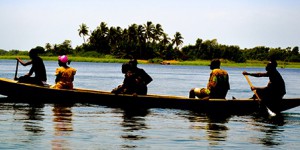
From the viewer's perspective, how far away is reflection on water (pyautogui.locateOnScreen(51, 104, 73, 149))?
376 inches

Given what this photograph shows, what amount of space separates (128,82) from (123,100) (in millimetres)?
537

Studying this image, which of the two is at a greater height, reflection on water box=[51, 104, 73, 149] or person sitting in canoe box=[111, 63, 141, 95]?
person sitting in canoe box=[111, 63, 141, 95]

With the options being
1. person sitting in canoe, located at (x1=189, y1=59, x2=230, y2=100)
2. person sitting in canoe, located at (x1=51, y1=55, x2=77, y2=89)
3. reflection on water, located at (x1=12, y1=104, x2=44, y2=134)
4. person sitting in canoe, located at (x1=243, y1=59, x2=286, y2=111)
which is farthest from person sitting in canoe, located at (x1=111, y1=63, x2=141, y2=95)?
person sitting in canoe, located at (x1=243, y1=59, x2=286, y2=111)

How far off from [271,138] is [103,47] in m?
101

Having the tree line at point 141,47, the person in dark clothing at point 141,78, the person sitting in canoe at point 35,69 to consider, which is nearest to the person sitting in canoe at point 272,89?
the person in dark clothing at point 141,78

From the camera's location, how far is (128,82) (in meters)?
15.6

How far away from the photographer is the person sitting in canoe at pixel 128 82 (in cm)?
1555

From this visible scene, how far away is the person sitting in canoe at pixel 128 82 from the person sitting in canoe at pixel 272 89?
120 inches

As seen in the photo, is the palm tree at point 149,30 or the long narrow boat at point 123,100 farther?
the palm tree at point 149,30

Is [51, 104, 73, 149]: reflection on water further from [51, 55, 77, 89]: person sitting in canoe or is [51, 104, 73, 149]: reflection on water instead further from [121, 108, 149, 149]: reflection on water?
[121, 108, 149, 149]: reflection on water

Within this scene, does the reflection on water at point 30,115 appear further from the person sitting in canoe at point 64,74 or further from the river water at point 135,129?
the person sitting in canoe at point 64,74

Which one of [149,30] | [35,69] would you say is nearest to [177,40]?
[149,30]

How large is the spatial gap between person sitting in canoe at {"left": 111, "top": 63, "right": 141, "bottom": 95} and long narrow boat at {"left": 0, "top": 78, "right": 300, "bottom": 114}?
0.62ft

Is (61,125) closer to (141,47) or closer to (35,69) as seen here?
(35,69)
